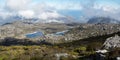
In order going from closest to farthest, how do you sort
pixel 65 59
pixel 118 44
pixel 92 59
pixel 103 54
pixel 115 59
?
pixel 115 59, pixel 103 54, pixel 92 59, pixel 118 44, pixel 65 59

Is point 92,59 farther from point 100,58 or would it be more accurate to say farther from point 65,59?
point 65,59

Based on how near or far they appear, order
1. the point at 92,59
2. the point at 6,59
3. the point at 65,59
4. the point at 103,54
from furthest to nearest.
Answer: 1. the point at 6,59
2. the point at 65,59
3. the point at 92,59
4. the point at 103,54

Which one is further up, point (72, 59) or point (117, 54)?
point (117, 54)

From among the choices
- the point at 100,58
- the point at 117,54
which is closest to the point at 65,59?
the point at 100,58

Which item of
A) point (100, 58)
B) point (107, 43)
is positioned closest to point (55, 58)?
point (107, 43)

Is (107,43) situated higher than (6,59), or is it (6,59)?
(107,43)

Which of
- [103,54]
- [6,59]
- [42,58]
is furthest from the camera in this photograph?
[6,59]

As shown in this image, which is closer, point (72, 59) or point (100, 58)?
point (100, 58)

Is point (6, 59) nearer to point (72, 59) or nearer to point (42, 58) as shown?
point (42, 58)

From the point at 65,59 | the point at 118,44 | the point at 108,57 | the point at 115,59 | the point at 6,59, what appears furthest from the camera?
the point at 6,59
